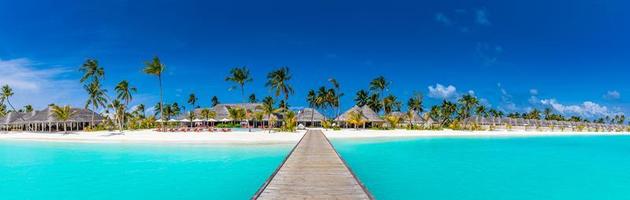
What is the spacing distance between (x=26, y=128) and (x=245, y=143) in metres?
49.2

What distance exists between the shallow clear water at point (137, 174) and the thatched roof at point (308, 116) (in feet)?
133

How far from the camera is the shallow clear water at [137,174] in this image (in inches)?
501

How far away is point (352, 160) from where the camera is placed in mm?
20875

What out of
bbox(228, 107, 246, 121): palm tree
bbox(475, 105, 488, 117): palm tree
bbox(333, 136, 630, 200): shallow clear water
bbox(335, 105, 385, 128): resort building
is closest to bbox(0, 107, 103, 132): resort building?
bbox(228, 107, 246, 121): palm tree

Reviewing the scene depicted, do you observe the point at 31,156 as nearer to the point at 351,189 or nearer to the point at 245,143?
the point at 245,143

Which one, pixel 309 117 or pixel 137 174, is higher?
pixel 309 117

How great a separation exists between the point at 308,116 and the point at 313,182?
2175 inches

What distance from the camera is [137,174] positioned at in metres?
16.3

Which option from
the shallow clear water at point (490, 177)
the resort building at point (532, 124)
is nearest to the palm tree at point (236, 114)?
the shallow clear water at point (490, 177)

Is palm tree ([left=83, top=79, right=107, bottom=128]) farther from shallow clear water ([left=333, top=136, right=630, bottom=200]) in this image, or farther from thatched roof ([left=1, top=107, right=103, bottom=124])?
shallow clear water ([left=333, top=136, right=630, bottom=200])

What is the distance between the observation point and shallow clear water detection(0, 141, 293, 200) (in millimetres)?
12719

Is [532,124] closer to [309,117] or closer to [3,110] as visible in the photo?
[309,117]

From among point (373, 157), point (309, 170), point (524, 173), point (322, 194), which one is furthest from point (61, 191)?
point (524, 173)

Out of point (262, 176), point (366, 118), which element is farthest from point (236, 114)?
point (262, 176)
